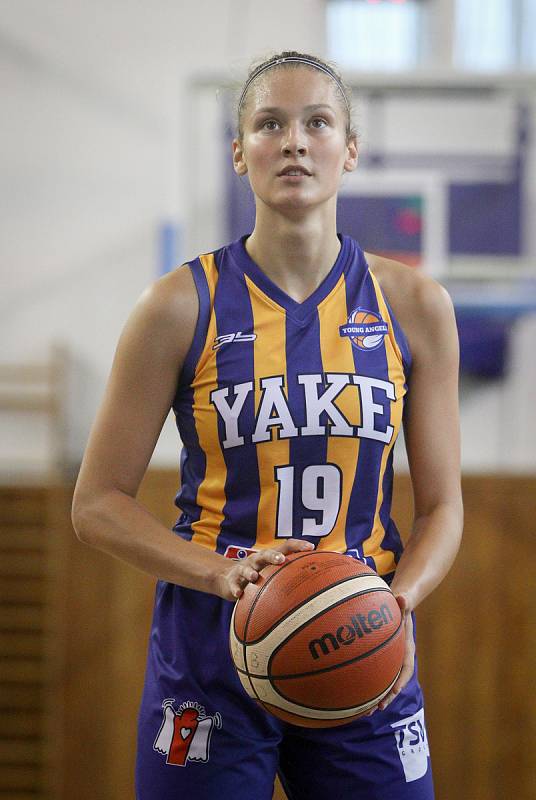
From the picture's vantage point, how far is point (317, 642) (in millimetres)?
1134

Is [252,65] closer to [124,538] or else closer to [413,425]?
[413,425]

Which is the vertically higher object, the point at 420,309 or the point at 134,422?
the point at 420,309

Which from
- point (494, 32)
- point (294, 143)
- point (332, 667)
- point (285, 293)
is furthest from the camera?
point (494, 32)

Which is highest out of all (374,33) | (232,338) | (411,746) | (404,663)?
(374,33)

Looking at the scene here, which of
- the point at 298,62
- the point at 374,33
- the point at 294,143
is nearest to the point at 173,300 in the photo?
the point at 294,143

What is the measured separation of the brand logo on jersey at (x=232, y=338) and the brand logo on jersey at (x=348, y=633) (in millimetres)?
399

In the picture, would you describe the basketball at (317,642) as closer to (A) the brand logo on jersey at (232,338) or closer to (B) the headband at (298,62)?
(A) the brand logo on jersey at (232,338)

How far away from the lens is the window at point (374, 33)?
547 cm

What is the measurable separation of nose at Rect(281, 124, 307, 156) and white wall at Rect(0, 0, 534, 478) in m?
4.31

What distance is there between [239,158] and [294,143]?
0.47ft

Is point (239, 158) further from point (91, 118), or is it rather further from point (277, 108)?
point (91, 118)

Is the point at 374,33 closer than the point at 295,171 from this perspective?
No

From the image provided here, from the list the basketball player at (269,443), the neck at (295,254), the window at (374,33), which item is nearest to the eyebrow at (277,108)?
the basketball player at (269,443)

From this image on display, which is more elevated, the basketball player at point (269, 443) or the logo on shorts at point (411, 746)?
the basketball player at point (269, 443)
